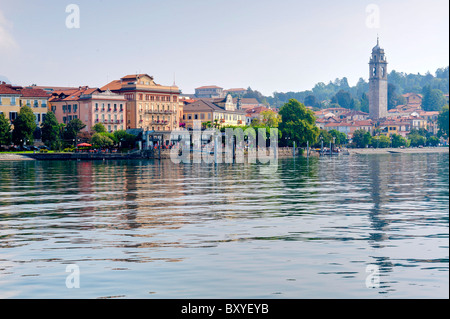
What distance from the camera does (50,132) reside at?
11219cm

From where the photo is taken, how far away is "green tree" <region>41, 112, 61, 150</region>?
112 metres

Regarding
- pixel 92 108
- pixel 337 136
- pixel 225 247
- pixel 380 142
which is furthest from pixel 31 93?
pixel 380 142

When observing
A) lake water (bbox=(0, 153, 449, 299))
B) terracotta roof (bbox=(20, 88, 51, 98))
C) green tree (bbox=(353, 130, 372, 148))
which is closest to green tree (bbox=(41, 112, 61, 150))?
terracotta roof (bbox=(20, 88, 51, 98))

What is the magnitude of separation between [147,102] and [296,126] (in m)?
29.6

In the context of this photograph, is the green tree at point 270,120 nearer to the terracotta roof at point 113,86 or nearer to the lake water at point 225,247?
the terracotta roof at point 113,86

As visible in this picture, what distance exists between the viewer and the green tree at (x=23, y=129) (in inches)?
4208

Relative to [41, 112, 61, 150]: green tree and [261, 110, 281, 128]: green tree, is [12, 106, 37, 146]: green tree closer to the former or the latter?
[41, 112, 61, 150]: green tree

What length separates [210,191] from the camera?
120ft

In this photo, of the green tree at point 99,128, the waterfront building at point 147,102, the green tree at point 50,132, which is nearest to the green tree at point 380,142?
the waterfront building at point 147,102

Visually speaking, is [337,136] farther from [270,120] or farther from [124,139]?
[124,139]

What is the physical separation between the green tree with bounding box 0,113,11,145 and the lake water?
76.5 m

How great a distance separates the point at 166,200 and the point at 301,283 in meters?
17.9

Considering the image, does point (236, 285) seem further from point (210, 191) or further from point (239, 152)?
point (239, 152)

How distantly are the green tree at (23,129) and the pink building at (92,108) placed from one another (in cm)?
1470
